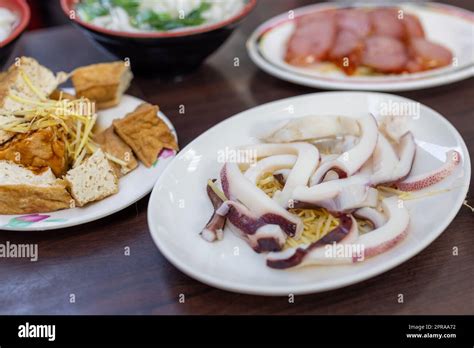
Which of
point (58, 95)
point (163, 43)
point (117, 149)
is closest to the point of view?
point (117, 149)

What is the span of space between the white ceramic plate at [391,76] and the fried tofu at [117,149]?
0.60 meters

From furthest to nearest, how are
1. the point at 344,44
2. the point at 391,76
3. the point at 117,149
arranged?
the point at 344,44 → the point at 391,76 → the point at 117,149

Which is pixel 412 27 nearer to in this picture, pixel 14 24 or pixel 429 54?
pixel 429 54

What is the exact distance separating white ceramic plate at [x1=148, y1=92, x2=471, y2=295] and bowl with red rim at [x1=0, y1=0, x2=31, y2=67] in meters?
0.71

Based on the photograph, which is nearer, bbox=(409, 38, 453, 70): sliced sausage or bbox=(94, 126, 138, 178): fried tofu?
bbox=(94, 126, 138, 178): fried tofu

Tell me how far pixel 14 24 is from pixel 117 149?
28.3 inches

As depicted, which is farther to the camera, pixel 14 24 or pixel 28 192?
pixel 14 24

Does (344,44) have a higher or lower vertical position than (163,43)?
lower

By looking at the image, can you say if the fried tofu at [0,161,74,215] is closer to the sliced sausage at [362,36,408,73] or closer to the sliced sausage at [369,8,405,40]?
the sliced sausage at [362,36,408,73]

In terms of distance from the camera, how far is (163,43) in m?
1.67

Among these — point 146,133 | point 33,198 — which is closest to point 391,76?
point 146,133

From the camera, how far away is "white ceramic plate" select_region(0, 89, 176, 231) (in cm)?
120

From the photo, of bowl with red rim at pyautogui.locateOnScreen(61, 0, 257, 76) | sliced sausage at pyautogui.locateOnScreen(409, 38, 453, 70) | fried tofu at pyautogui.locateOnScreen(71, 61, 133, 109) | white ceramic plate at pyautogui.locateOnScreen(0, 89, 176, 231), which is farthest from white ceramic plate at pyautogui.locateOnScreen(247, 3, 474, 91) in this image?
white ceramic plate at pyautogui.locateOnScreen(0, 89, 176, 231)
